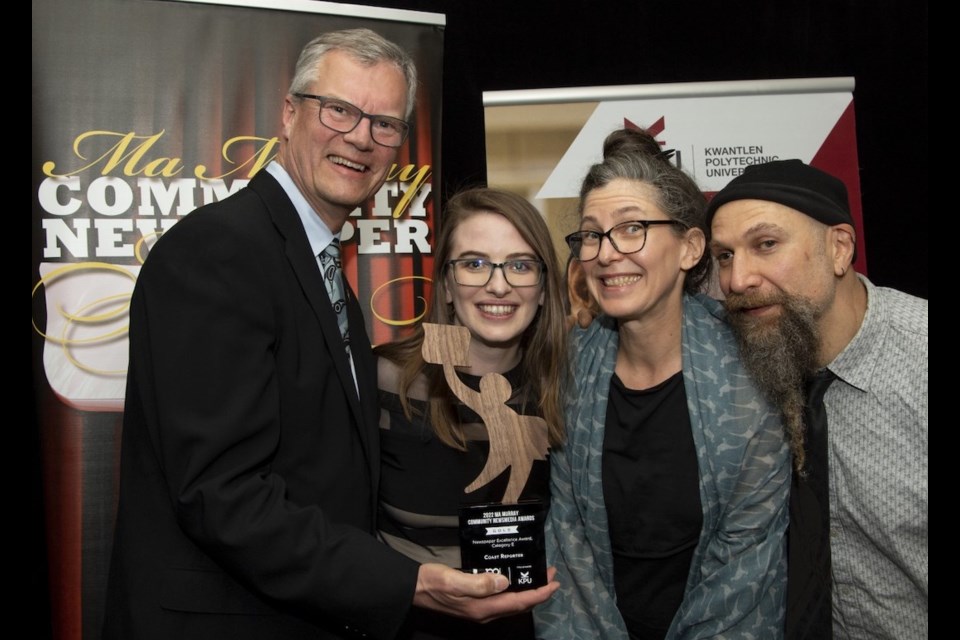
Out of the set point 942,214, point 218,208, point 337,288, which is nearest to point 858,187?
point 942,214

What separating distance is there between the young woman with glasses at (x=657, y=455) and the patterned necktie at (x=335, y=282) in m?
0.64

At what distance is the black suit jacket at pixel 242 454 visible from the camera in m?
1.47

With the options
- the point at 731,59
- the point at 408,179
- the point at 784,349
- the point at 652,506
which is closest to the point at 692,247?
the point at 784,349

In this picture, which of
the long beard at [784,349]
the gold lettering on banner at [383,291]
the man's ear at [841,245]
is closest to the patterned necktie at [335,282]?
the long beard at [784,349]

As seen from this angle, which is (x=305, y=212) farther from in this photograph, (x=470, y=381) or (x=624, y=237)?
(x=624, y=237)

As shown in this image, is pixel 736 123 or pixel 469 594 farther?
pixel 736 123

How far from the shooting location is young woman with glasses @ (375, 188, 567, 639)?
1.95 meters

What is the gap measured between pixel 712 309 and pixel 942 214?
2.03 feet

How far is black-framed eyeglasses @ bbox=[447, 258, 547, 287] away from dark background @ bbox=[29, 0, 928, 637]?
1.44m

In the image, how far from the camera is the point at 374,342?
3168 mm

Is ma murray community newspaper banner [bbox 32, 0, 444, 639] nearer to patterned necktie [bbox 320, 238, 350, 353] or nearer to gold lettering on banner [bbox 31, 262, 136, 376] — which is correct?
gold lettering on banner [bbox 31, 262, 136, 376]

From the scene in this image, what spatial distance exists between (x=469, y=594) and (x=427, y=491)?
0.45 meters

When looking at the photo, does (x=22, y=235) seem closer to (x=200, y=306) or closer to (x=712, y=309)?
(x=200, y=306)

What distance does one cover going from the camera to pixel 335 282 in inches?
74.1
